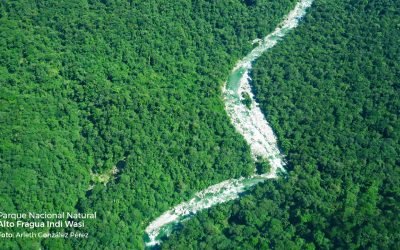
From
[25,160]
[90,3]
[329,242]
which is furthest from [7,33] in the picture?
[329,242]

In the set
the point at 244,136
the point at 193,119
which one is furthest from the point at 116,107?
the point at 244,136

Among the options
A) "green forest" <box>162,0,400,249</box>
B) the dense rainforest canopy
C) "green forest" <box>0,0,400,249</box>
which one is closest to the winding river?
"green forest" <box>0,0,400,249</box>

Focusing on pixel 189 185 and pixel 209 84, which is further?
pixel 209 84

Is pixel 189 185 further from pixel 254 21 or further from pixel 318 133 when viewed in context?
pixel 254 21

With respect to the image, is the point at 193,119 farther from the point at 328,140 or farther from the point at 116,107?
the point at 328,140

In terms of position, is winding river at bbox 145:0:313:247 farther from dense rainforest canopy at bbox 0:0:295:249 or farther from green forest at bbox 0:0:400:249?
dense rainforest canopy at bbox 0:0:295:249

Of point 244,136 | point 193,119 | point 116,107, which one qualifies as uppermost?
point 116,107
